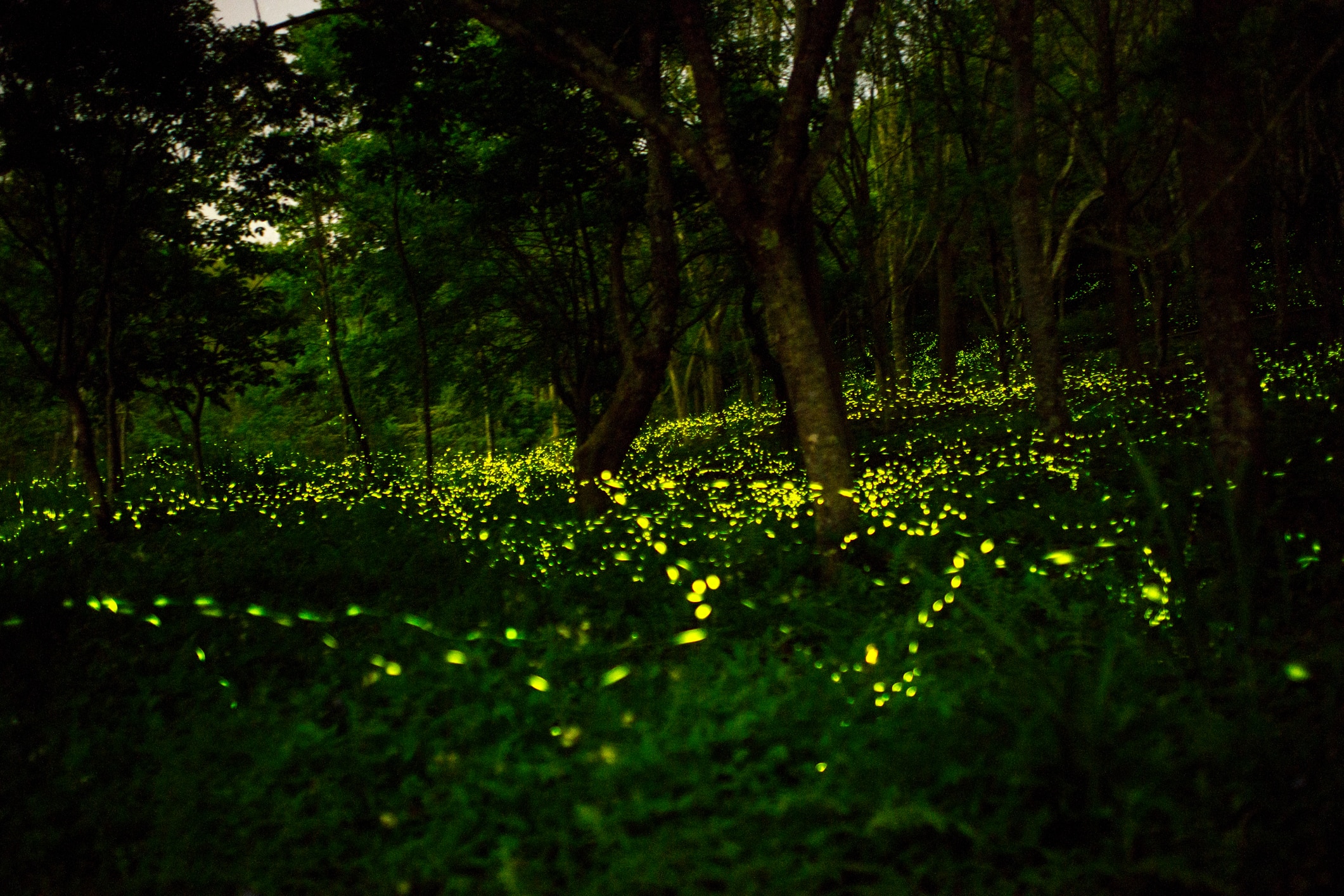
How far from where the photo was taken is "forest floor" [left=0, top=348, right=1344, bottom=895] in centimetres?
288

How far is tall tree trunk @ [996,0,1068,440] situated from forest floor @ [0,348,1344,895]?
2.36 feet

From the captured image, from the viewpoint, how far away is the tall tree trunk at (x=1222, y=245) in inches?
187

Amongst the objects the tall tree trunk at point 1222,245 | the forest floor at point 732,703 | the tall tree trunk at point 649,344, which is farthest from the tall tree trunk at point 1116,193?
the tall tree trunk at point 649,344

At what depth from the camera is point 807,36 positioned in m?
6.33

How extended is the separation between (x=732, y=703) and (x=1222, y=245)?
4.01 metres

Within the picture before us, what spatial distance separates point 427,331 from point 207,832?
13.1 m

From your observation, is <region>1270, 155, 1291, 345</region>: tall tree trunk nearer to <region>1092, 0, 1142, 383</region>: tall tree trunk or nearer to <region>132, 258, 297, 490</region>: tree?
<region>1092, 0, 1142, 383</region>: tall tree trunk

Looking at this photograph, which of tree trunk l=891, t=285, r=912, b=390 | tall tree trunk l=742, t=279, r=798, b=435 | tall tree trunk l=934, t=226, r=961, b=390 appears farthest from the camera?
tree trunk l=891, t=285, r=912, b=390

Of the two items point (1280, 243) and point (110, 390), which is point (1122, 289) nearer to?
point (1280, 243)

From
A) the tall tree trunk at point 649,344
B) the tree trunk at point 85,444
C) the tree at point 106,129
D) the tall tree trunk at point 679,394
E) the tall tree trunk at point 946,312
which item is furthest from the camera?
the tall tree trunk at point 679,394

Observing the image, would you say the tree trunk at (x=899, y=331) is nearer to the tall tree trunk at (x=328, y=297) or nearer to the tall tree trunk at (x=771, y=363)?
the tall tree trunk at (x=771, y=363)

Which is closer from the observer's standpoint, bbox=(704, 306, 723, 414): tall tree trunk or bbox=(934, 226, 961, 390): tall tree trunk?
bbox=(934, 226, 961, 390): tall tree trunk

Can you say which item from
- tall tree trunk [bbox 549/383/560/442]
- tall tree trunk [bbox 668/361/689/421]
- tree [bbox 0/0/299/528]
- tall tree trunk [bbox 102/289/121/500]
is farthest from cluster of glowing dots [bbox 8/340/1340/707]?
tall tree trunk [bbox 668/361/689/421]

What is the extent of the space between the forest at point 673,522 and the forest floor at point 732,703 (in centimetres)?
3
